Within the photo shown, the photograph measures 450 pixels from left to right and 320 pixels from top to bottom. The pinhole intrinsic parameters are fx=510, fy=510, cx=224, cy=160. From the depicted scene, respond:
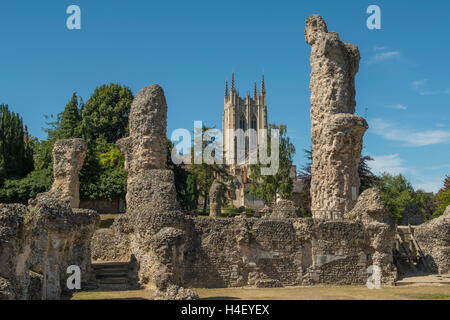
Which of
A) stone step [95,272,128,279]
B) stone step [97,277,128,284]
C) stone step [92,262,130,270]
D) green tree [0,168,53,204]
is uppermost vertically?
green tree [0,168,53,204]

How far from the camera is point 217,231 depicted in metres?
17.7

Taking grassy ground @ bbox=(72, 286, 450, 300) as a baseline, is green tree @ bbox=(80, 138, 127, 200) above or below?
above

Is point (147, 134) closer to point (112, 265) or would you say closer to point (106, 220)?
point (112, 265)

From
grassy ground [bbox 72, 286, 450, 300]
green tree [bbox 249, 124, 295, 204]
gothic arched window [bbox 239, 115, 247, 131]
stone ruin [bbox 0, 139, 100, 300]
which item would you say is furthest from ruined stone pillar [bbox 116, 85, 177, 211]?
gothic arched window [bbox 239, 115, 247, 131]

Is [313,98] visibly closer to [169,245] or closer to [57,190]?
[169,245]

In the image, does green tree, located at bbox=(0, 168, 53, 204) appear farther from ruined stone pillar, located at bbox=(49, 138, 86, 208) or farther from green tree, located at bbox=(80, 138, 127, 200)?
ruined stone pillar, located at bbox=(49, 138, 86, 208)

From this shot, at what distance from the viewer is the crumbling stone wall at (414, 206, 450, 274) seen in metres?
21.7

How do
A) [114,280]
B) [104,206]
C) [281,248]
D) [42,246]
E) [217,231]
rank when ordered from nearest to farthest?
[42,246] → [114,280] → [217,231] → [281,248] → [104,206]

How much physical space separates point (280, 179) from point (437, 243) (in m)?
20.0

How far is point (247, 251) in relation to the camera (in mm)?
17922

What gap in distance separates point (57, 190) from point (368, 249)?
53.9 ft

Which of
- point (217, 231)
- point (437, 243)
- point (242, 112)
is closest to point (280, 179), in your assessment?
point (437, 243)

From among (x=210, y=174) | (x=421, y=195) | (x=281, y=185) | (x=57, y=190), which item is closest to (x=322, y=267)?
(x=57, y=190)

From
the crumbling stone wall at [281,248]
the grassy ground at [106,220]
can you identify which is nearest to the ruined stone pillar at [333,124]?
the crumbling stone wall at [281,248]
